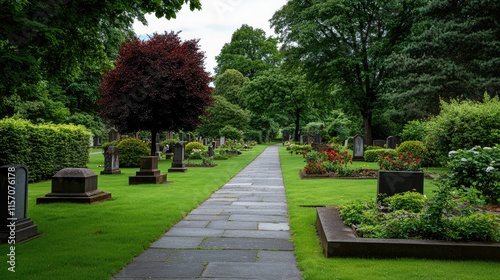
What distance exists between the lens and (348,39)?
31.1 meters

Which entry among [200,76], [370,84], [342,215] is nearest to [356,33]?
[370,84]

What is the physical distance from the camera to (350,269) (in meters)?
4.87

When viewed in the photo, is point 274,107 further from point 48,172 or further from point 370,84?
point 48,172

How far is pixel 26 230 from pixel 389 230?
562 centimetres

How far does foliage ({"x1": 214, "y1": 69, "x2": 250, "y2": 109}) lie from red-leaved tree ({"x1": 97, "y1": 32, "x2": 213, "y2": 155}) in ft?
126

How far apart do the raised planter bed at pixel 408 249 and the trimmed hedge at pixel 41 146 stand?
12023mm

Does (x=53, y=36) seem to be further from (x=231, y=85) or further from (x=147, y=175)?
(x=231, y=85)

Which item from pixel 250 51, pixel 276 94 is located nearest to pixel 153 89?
pixel 276 94

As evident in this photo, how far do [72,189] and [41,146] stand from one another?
19.4 ft

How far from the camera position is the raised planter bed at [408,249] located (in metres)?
5.22

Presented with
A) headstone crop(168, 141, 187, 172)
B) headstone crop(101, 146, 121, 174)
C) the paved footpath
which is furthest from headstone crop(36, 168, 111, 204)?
headstone crop(168, 141, 187, 172)

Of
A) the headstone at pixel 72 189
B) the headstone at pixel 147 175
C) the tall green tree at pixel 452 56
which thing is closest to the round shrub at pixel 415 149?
the tall green tree at pixel 452 56

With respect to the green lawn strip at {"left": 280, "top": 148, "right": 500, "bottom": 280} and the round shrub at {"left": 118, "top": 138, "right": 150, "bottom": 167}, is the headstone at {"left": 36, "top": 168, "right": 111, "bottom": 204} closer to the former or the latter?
the green lawn strip at {"left": 280, "top": 148, "right": 500, "bottom": 280}

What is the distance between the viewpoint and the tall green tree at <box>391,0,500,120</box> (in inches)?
857
